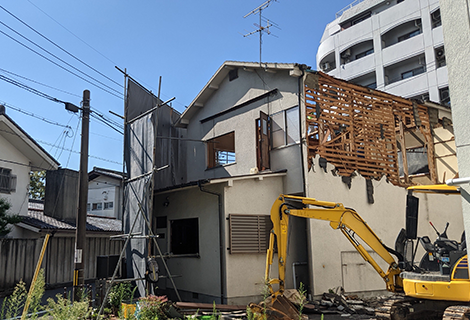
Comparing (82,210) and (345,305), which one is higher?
(82,210)

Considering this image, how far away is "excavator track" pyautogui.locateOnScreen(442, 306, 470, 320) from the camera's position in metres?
7.05

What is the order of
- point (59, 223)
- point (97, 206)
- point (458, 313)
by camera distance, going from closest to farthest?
point (458, 313)
point (59, 223)
point (97, 206)

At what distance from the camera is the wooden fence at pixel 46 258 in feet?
49.8

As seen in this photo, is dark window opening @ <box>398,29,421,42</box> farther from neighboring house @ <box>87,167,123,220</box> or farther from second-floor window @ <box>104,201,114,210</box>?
second-floor window @ <box>104,201,114,210</box>

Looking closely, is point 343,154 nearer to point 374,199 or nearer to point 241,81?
point 374,199

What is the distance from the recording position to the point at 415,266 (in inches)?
340

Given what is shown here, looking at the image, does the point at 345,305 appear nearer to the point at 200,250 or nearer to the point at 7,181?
the point at 200,250

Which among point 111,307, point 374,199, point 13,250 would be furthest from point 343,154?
point 13,250

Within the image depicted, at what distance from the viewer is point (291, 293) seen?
10.7 meters

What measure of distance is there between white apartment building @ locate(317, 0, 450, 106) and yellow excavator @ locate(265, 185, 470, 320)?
24785 mm

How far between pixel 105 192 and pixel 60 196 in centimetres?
995

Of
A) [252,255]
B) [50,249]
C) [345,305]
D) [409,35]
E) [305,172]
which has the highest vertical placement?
[409,35]

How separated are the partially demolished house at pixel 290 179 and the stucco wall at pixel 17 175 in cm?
724

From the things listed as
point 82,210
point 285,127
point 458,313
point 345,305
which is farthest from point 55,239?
point 458,313
